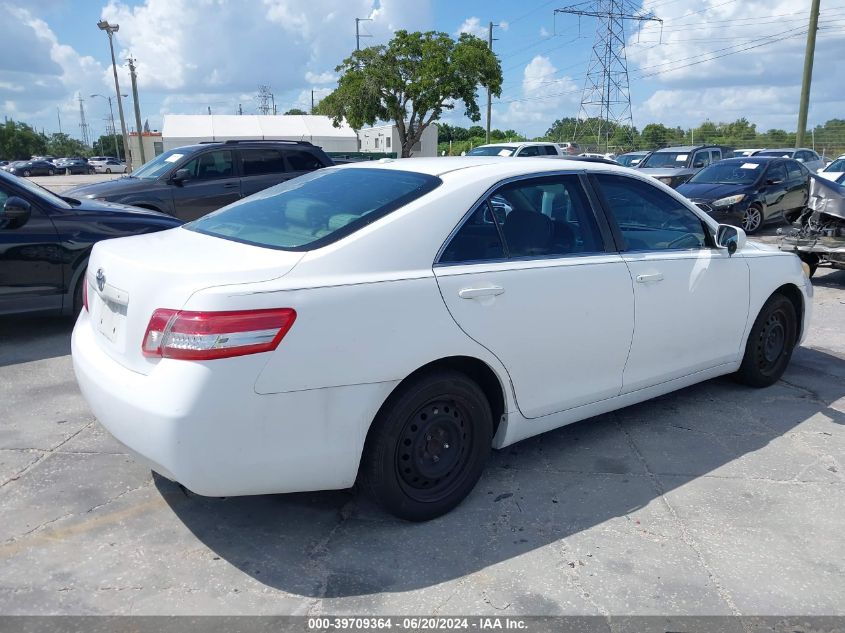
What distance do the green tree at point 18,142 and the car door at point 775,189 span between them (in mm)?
99923

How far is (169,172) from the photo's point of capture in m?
10.4

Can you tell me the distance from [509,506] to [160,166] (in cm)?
902

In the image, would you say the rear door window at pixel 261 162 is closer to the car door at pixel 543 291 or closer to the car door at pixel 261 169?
the car door at pixel 261 169

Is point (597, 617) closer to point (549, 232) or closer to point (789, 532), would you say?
point (789, 532)

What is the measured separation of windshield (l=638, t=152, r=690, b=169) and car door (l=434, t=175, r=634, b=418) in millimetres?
15958

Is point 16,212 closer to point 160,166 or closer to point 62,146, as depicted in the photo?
point 160,166

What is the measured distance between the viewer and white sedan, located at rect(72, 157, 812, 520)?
8.68ft

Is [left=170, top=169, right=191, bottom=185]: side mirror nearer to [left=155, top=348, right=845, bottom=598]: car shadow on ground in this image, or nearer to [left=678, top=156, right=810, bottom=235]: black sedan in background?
[left=155, top=348, right=845, bottom=598]: car shadow on ground

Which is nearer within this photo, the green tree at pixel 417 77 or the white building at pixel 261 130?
the green tree at pixel 417 77

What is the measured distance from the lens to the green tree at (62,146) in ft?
375

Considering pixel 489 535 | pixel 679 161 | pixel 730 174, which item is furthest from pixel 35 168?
pixel 489 535

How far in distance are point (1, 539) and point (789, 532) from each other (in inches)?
142

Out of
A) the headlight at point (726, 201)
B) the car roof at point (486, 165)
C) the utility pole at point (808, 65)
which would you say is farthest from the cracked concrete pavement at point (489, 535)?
the utility pole at point (808, 65)

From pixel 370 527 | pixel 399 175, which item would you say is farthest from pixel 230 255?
pixel 370 527
